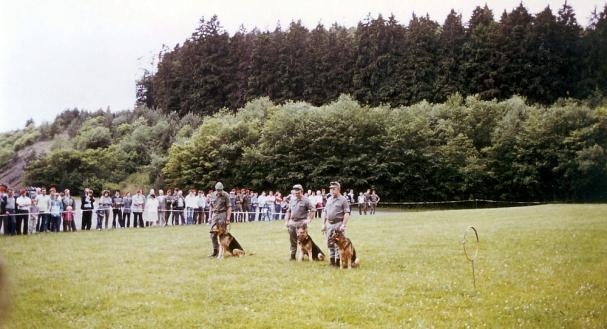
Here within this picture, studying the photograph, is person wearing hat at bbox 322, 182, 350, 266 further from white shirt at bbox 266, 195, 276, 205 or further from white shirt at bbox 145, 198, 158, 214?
white shirt at bbox 266, 195, 276, 205

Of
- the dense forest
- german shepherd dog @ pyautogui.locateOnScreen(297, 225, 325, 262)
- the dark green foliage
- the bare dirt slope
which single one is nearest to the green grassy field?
german shepherd dog @ pyautogui.locateOnScreen(297, 225, 325, 262)

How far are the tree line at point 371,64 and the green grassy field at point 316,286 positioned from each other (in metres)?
43.5

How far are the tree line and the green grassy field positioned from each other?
43542 millimetres

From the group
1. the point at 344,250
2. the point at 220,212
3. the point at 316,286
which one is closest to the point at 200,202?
the point at 220,212

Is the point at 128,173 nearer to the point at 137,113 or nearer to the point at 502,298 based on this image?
the point at 137,113

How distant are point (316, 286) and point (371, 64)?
74681 mm

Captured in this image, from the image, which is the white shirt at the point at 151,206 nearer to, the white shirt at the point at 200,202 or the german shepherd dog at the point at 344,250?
the white shirt at the point at 200,202

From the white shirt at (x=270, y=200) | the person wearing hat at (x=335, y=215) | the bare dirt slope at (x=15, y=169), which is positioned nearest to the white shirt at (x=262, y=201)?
the white shirt at (x=270, y=200)

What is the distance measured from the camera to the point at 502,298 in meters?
11.3

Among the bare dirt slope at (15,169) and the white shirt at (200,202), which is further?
the bare dirt slope at (15,169)

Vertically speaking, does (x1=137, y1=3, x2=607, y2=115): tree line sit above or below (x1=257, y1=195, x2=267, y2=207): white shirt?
above

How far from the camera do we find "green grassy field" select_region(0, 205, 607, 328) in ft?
32.4

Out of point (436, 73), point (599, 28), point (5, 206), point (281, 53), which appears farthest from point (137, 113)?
point (599, 28)

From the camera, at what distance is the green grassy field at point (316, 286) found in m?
9.87
